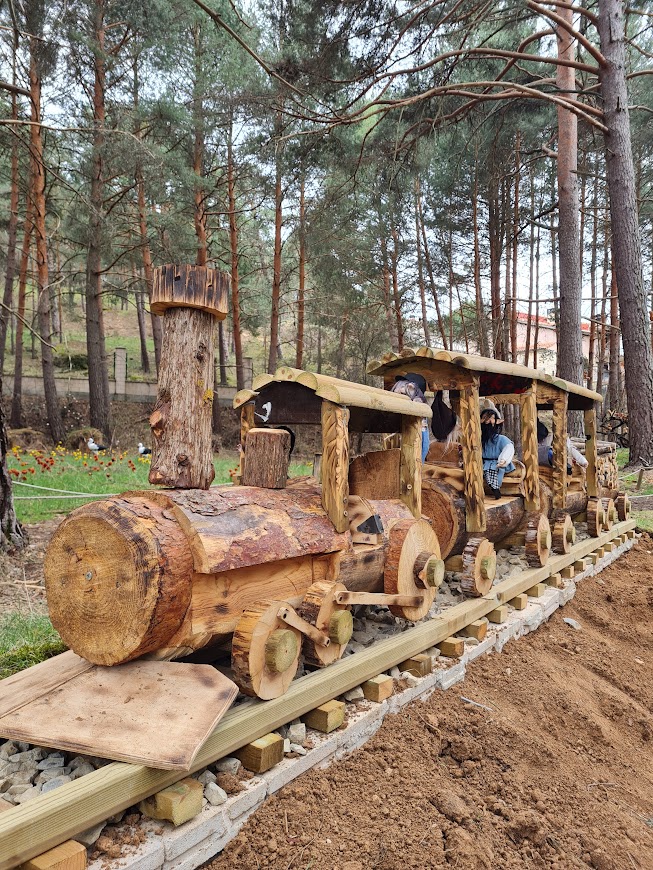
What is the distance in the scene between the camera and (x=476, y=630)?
4242 millimetres

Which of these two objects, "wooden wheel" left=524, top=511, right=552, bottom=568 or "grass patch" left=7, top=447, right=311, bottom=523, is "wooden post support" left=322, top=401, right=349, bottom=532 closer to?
"wooden wheel" left=524, top=511, right=552, bottom=568

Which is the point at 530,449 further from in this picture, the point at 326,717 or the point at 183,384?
the point at 183,384

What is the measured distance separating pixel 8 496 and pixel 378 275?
45.7 ft

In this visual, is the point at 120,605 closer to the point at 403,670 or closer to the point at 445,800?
the point at 445,800

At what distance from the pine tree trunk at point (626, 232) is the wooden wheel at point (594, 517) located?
148 inches

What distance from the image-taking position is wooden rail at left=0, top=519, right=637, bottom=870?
181 centimetres

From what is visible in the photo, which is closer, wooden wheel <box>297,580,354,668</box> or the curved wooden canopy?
wooden wheel <box>297,580,354,668</box>

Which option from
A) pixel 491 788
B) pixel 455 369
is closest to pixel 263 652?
pixel 491 788

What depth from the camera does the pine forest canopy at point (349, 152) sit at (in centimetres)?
869

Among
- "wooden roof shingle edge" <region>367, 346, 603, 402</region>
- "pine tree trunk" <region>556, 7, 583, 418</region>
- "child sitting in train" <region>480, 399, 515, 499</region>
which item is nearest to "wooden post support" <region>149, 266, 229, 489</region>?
"wooden roof shingle edge" <region>367, 346, 603, 402</region>

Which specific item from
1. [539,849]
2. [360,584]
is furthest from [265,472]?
[539,849]

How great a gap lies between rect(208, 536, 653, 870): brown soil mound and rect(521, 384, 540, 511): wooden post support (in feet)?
5.13

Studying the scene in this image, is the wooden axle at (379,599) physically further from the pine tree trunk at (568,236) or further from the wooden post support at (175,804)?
the pine tree trunk at (568,236)

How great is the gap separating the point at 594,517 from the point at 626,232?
541 cm
